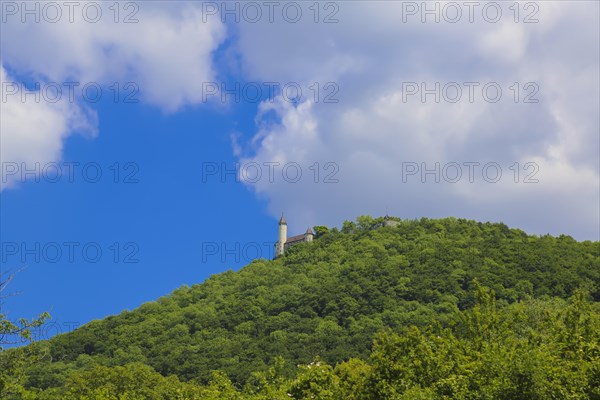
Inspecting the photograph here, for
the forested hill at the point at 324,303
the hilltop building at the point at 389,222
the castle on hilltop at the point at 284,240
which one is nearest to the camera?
the forested hill at the point at 324,303

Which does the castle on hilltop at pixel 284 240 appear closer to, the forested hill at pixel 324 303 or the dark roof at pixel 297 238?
the dark roof at pixel 297 238

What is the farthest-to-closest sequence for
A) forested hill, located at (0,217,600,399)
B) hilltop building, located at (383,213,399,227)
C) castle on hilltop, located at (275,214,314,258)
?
castle on hilltop, located at (275,214,314,258) < hilltop building, located at (383,213,399,227) < forested hill, located at (0,217,600,399)

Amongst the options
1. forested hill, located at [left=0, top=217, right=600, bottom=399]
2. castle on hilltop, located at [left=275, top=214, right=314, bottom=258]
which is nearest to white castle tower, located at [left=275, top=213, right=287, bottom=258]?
castle on hilltop, located at [left=275, top=214, right=314, bottom=258]

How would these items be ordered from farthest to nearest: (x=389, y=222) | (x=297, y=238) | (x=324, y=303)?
(x=297, y=238) → (x=389, y=222) → (x=324, y=303)

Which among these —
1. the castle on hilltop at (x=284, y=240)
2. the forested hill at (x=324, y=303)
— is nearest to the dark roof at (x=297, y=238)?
the castle on hilltop at (x=284, y=240)

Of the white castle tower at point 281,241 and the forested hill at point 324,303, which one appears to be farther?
the white castle tower at point 281,241

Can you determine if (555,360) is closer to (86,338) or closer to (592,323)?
(592,323)

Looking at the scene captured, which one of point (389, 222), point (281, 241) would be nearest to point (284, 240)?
point (281, 241)

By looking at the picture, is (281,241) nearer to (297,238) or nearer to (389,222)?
(297,238)

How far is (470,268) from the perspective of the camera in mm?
127625

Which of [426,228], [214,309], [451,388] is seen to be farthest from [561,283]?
[451,388]

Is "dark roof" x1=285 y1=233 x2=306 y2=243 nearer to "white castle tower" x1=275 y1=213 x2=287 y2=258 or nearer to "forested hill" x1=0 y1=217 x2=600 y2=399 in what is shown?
"white castle tower" x1=275 y1=213 x2=287 y2=258

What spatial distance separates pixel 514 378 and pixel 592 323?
9.73 metres

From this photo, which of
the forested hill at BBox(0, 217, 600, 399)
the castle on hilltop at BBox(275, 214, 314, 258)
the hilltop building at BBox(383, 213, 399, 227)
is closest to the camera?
the forested hill at BBox(0, 217, 600, 399)
